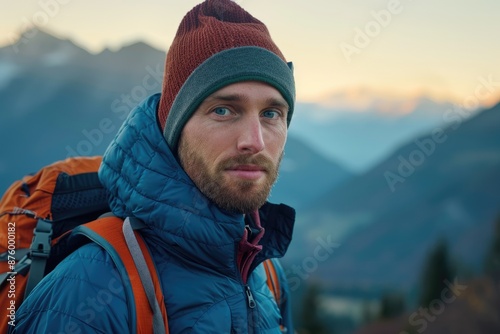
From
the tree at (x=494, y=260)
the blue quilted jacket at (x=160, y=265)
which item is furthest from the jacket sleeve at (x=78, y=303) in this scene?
the tree at (x=494, y=260)

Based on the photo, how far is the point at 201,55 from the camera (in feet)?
7.79

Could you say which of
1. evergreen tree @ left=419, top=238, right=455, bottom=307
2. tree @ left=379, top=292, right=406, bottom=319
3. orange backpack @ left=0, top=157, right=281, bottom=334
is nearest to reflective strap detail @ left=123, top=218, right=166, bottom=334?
orange backpack @ left=0, top=157, right=281, bottom=334

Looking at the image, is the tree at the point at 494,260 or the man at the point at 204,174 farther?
the tree at the point at 494,260

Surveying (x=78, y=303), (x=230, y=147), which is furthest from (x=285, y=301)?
(x=78, y=303)

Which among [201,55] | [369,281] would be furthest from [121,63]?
[201,55]

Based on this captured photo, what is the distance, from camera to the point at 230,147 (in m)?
2.27

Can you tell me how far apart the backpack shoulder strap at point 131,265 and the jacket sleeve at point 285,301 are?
1.05 meters

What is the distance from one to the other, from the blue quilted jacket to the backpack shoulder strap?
0.03 metres

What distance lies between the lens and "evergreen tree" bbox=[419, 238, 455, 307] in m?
15.4

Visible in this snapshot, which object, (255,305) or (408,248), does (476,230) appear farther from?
(255,305)

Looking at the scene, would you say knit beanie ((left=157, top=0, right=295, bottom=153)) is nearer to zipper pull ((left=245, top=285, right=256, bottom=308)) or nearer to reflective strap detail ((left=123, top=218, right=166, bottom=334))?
reflective strap detail ((left=123, top=218, right=166, bottom=334))

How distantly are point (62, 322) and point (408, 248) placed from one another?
36.7m

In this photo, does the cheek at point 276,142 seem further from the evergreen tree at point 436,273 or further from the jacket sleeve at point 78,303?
the evergreen tree at point 436,273

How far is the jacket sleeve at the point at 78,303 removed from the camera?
1.88 meters
